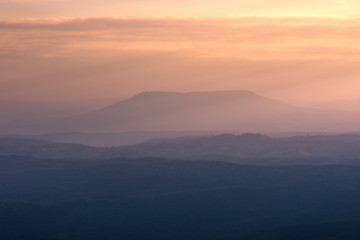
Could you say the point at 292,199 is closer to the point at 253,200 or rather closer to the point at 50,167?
the point at 253,200

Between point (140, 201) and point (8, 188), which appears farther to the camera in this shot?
point (8, 188)

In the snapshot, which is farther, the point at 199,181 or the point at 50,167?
the point at 50,167

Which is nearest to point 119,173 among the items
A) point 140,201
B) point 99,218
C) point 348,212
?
point 140,201

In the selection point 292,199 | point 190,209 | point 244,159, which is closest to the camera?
point 190,209

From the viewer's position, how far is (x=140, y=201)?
112m

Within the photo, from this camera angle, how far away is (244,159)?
182 metres

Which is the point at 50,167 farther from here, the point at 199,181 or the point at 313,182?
the point at 313,182

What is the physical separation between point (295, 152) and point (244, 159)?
2219 centimetres

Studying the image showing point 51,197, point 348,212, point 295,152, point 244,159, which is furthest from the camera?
point 295,152

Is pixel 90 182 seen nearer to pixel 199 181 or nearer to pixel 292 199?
pixel 199 181

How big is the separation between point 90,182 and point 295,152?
76.9 metres

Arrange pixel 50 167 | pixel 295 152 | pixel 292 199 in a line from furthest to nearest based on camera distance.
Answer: pixel 295 152
pixel 50 167
pixel 292 199

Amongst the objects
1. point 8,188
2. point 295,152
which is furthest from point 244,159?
point 8,188

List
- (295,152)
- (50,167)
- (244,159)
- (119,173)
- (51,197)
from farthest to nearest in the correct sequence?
(295,152), (244,159), (50,167), (119,173), (51,197)
